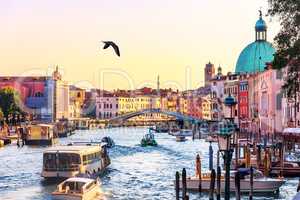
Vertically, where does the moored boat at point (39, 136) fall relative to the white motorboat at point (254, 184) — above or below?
above

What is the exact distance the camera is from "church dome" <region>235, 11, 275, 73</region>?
58.8 m

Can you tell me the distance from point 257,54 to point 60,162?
4006cm

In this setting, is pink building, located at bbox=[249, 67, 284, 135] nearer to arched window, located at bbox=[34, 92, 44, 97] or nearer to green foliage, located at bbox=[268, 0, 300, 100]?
green foliage, located at bbox=[268, 0, 300, 100]

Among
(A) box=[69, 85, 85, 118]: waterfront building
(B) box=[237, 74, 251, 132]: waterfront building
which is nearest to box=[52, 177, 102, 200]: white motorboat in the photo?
(B) box=[237, 74, 251, 132]: waterfront building

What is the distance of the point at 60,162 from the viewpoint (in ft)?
68.4

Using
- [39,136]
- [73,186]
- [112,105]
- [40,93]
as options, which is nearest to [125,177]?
[73,186]

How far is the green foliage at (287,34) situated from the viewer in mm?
12375

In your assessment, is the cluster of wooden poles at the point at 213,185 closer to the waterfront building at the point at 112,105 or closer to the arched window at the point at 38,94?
the arched window at the point at 38,94

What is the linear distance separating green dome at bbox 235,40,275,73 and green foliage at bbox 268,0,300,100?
1801 inches

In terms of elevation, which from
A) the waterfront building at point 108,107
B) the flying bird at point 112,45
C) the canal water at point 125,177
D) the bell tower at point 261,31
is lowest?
the canal water at point 125,177

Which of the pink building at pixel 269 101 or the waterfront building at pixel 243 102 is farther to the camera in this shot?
the waterfront building at pixel 243 102

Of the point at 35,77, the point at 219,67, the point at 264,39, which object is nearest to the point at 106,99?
the point at 35,77

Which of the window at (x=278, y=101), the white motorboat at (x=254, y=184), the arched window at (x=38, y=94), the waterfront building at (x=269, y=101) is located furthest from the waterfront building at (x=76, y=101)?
the white motorboat at (x=254, y=184)

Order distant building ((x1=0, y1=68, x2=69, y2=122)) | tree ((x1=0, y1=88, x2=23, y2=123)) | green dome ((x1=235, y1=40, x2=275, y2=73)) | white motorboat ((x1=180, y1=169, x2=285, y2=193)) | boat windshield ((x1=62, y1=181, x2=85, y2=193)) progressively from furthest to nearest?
distant building ((x1=0, y1=68, x2=69, y2=122)) → green dome ((x1=235, y1=40, x2=275, y2=73)) → tree ((x1=0, y1=88, x2=23, y2=123)) → white motorboat ((x1=180, y1=169, x2=285, y2=193)) → boat windshield ((x1=62, y1=181, x2=85, y2=193))
